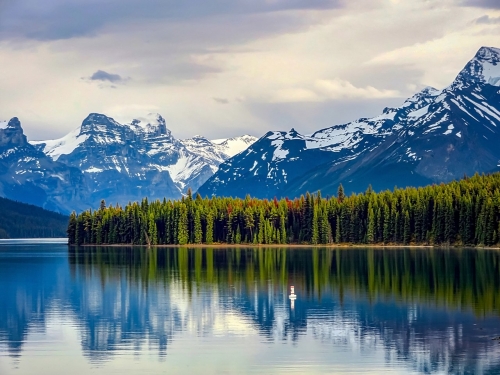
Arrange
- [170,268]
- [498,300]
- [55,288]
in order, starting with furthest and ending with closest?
[170,268], [55,288], [498,300]

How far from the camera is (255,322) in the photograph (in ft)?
251

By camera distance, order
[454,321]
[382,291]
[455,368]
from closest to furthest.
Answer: [455,368], [454,321], [382,291]

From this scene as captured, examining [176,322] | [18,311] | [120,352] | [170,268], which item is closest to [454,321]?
[176,322]

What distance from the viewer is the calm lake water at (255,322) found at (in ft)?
190

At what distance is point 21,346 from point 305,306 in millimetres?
30566

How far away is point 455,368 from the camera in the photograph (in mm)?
55375

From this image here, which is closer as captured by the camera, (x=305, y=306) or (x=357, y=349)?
(x=357, y=349)

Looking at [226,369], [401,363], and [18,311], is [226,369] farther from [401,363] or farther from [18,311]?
[18,311]

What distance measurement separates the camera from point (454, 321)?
7362cm

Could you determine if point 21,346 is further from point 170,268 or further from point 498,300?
point 170,268

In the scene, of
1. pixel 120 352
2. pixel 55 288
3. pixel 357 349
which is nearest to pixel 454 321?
pixel 357 349

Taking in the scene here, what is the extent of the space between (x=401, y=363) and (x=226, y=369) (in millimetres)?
10546

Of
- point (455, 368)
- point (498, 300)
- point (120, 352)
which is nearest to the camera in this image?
point (455, 368)

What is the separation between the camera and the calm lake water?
190 ft
